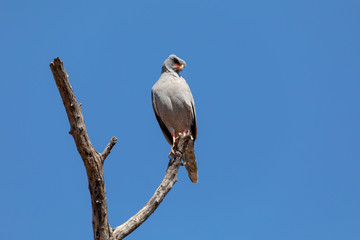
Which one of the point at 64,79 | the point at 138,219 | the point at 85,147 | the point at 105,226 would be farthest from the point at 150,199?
the point at 64,79

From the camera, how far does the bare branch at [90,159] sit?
5.29m

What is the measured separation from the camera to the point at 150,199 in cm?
598

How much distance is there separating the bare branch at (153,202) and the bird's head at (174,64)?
2639 millimetres

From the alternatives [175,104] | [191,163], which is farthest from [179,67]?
[191,163]

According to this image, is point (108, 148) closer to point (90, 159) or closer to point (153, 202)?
point (90, 159)

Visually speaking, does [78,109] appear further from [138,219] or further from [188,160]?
[188,160]

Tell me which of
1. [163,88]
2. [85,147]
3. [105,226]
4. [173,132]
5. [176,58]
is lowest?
[105,226]

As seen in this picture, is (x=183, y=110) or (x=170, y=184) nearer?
(x=170, y=184)

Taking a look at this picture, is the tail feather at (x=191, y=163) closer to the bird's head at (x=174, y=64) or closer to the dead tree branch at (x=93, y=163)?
the bird's head at (x=174, y=64)

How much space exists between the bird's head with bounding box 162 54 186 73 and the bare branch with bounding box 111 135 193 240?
264cm

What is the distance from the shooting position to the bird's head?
8742 millimetres

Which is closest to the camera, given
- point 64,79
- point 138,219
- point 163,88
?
point 64,79

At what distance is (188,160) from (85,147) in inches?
130

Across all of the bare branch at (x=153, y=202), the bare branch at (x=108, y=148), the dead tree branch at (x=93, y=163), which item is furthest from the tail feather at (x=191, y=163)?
the bare branch at (x=108, y=148)
